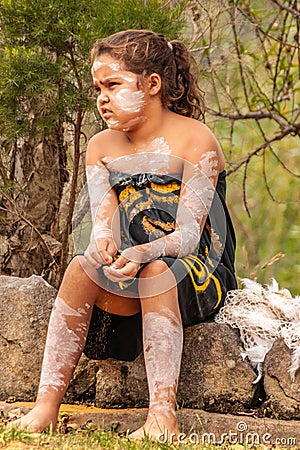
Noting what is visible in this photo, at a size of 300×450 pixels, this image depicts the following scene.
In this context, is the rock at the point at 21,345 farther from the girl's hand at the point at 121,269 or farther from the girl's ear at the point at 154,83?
the girl's ear at the point at 154,83

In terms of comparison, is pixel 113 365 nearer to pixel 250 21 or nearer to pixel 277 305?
pixel 277 305

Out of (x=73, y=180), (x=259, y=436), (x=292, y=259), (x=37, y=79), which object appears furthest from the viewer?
(x=292, y=259)

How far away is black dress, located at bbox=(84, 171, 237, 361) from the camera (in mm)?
3064

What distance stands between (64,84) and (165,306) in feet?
4.46

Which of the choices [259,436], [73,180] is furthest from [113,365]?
[73,180]

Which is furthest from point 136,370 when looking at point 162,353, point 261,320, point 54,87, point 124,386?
point 54,87

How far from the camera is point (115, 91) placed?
10.4 ft

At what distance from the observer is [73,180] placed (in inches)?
151

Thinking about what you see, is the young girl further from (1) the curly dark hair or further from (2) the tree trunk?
(2) the tree trunk

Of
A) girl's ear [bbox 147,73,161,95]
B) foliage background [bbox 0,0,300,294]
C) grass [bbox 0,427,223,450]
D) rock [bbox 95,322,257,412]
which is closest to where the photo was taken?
grass [bbox 0,427,223,450]

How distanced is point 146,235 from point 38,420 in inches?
34.0

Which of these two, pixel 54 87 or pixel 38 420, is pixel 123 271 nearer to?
pixel 38 420

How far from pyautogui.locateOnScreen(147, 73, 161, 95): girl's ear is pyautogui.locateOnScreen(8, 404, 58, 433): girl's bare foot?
1.36 meters

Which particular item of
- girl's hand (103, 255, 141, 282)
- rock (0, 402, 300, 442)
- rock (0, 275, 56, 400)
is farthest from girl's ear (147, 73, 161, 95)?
rock (0, 402, 300, 442)
